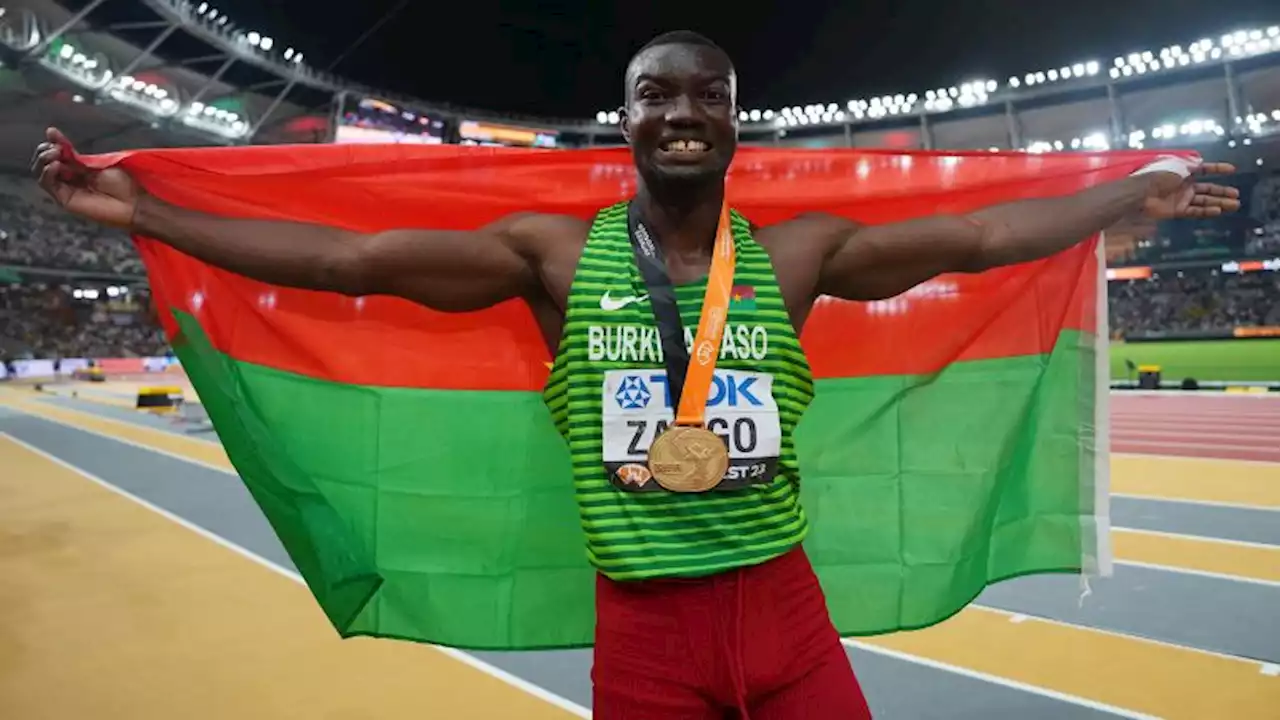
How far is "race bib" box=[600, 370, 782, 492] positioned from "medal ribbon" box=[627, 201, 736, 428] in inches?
1.1

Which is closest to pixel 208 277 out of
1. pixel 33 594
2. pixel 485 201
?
pixel 485 201

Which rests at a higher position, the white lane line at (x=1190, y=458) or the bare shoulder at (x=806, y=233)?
the bare shoulder at (x=806, y=233)

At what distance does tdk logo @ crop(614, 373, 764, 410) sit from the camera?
5.23 feet

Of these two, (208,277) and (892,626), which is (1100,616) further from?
(208,277)

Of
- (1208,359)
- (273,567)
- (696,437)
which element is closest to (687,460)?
(696,437)

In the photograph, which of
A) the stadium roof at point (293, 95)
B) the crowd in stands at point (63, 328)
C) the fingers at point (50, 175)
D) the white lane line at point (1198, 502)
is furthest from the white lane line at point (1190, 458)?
the crowd in stands at point (63, 328)

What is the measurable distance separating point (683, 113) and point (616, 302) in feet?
1.21

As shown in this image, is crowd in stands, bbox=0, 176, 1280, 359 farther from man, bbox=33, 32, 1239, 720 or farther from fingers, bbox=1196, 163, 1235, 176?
man, bbox=33, 32, 1239, 720

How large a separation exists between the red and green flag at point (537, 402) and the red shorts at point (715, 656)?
953 millimetres

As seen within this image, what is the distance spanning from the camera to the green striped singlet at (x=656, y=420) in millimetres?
1571

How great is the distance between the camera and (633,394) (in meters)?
1.60

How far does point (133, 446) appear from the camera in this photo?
11.7m

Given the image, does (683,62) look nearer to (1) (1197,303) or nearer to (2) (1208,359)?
(2) (1208,359)

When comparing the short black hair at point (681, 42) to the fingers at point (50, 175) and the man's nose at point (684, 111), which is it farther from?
the fingers at point (50, 175)
